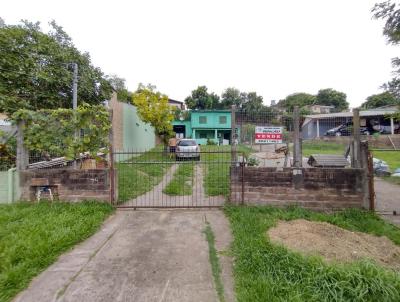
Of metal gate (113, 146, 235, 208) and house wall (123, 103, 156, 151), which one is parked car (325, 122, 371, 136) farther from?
house wall (123, 103, 156, 151)

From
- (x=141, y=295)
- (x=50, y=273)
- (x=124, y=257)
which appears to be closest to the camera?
(x=141, y=295)

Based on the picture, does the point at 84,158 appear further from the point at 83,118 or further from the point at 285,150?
the point at 285,150

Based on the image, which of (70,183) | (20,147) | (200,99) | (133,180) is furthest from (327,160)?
(200,99)

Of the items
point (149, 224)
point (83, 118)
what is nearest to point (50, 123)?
point (83, 118)

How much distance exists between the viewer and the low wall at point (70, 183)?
202 inches

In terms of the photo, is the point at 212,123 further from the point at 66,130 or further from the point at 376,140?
the point at 66,130

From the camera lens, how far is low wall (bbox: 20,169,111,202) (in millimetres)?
5133

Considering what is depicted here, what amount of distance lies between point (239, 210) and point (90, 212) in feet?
9.80

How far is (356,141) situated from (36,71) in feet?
30.8

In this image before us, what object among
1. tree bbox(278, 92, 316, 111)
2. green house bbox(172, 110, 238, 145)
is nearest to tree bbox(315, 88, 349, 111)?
tree bbox(278, 92, 316, 111)

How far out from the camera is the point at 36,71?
25.4 feet

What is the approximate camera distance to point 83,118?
5.23 meters

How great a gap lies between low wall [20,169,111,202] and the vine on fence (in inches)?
17.5

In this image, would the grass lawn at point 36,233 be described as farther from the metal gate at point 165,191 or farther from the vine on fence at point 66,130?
the vine on fence at point 66,130
